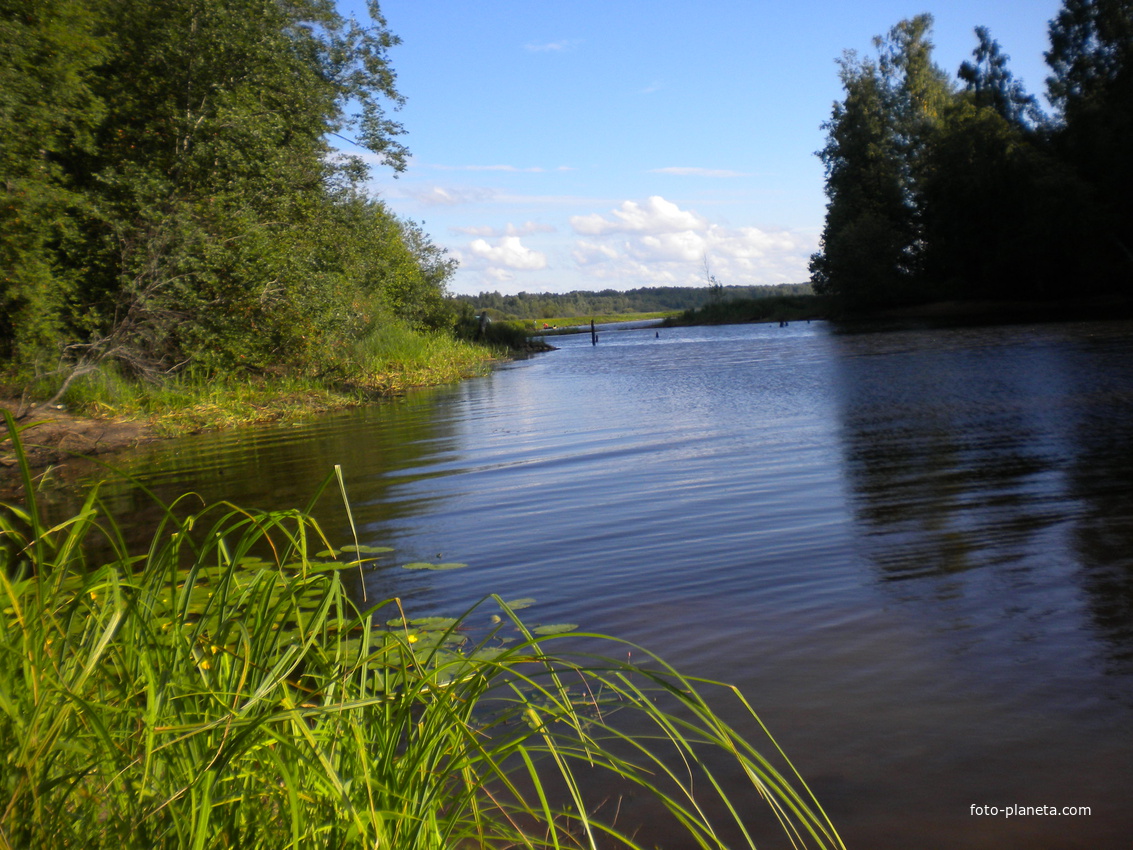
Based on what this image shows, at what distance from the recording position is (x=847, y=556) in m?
5.10

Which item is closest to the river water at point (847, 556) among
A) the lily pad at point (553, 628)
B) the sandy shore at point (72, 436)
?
the lily pad at point (553, 628)

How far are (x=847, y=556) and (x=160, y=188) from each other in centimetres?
1493

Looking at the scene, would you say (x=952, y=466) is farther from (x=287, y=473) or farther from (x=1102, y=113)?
(x=1102, y=113)

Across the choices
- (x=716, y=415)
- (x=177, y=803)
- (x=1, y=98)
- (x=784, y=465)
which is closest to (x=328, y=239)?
(x=1, y=98)

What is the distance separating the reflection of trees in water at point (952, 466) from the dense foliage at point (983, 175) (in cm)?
3376

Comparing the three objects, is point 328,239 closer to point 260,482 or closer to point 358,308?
point 358,308

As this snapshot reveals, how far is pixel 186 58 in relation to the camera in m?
16.7

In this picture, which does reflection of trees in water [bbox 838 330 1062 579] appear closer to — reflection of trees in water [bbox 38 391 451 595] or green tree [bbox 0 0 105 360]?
reflection of trees in water [bbox 38 391 451 595]

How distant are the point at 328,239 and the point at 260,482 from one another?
1298 cm

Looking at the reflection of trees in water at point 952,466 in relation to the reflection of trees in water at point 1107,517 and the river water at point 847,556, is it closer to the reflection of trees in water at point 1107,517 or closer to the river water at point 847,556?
the river water at point 847,556

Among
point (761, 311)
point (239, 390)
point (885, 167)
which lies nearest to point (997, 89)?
point (885, 167)

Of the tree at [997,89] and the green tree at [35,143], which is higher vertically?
the tree at [997,89]

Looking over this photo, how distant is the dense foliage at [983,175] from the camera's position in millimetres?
43719

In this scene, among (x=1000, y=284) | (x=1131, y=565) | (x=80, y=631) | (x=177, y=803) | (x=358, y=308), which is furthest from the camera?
(x=1000, y=284)
